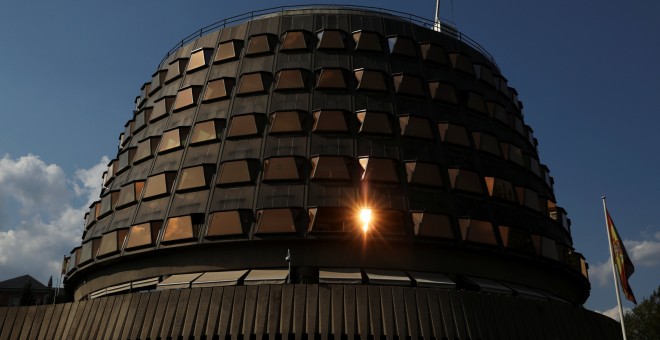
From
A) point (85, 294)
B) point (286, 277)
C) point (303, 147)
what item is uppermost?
point (303, 147)

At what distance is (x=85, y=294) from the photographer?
41312 millimetres

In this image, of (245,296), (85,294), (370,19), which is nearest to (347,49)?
(370,19)

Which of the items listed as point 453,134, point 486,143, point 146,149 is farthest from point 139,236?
point 486,143

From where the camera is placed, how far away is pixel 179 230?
35062 millimetres

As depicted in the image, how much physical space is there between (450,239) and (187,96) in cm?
2129

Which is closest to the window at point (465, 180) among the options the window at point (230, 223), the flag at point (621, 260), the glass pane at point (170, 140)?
the flag at point (621, 260)

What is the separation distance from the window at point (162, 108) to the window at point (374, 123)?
14801 mm

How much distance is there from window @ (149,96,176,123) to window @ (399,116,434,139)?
56.8 ft

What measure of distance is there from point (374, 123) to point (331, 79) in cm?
455

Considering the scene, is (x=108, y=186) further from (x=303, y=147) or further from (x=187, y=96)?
(x=303, y=147)

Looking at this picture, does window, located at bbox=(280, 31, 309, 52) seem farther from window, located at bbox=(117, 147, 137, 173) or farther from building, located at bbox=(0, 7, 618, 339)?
window, located at bbox=(117, 147, 137, 173)

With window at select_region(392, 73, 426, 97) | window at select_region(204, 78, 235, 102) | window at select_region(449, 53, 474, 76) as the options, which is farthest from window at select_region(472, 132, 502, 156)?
window at select_region(204, 78, 235, 102)

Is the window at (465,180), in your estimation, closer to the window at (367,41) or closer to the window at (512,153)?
the window at (512,153)

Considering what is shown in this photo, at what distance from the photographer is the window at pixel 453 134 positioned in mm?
39500
